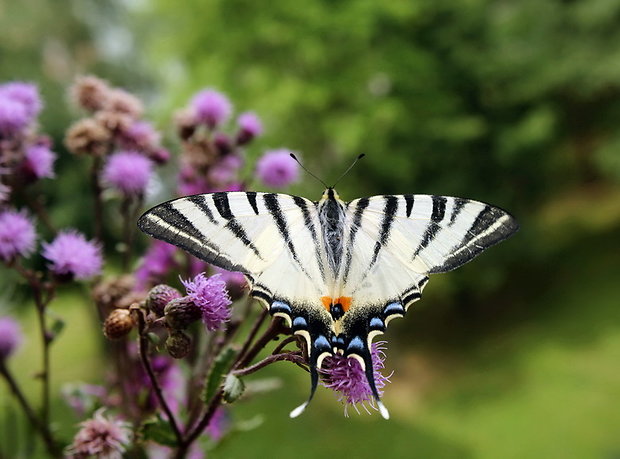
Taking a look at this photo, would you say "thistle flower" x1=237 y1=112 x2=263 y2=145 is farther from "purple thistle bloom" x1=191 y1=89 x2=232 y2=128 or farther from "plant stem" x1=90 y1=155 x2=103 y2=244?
"plant stem" x1=90 y1=155 x2=103 y2=244

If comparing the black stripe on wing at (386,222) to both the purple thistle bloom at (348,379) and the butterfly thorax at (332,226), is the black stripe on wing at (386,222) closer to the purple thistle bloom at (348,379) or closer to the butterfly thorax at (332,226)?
the butterfly thorax at (332,226)

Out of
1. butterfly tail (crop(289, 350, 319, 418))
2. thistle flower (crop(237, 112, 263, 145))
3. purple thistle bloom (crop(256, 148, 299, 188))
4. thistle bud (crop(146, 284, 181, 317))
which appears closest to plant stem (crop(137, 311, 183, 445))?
thistle bud (crop(146, 284, 181, 317))

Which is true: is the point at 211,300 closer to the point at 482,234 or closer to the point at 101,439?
the point at 101,439

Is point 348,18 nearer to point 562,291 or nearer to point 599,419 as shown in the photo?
point 599,419

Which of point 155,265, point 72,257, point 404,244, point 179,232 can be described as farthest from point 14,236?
point 404,244

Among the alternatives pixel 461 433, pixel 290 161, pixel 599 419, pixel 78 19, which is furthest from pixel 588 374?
pixel 78 19

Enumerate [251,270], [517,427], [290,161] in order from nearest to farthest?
1. [251,270]
2. [290,161]
3. [517,427]
